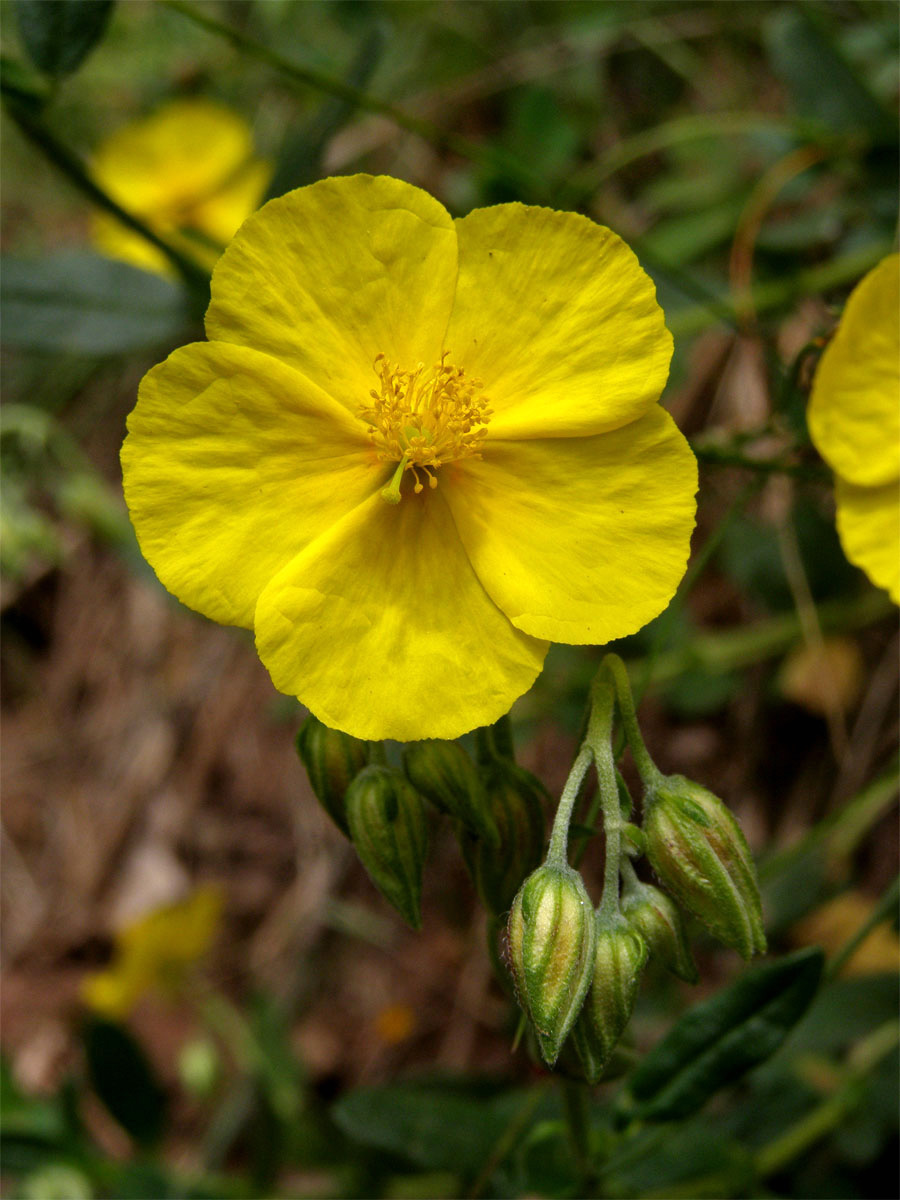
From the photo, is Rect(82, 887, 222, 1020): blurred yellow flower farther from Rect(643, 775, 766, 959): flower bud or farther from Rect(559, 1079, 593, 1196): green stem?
Rect(643, 775, 766, 959): flower bud

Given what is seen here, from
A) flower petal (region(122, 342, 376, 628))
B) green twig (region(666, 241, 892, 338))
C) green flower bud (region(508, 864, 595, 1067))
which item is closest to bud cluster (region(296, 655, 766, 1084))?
green flower bud (region(508, 864, 595, 1067))

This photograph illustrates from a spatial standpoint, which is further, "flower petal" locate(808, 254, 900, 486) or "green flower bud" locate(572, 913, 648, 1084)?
"flower petal" locate(808, 254, 900, 486)

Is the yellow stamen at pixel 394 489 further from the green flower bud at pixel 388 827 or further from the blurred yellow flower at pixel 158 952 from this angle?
the blurred yellow flower at pixel 158 952

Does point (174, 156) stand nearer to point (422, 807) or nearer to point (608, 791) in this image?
point (422, 807)

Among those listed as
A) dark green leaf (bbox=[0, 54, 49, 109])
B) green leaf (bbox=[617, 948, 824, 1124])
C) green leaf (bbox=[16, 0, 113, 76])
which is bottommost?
green leaf (bbox=[617, 948, 824, 1124])

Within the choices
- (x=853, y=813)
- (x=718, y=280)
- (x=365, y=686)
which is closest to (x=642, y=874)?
(x=853, y=813)

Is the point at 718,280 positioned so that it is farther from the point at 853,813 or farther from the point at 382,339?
the point at 382,339

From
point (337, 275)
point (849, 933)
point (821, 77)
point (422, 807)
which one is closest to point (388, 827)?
point (422, 807)
